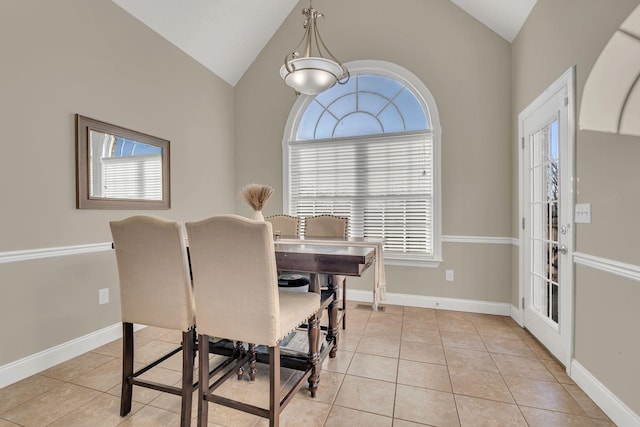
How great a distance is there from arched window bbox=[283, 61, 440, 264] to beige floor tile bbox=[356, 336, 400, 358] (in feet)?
3.85

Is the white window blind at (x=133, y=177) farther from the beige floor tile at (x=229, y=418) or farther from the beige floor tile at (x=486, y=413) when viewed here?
the beige floor tile at (x=486, y=413)

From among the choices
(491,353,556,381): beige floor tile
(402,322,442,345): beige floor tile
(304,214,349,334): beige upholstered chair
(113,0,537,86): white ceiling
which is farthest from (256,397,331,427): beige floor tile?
(113,0,537,86): white ceiling

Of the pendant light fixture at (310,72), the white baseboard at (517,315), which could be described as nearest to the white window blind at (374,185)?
the white baseboard at (517,315)

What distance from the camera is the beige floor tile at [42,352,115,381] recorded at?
2.15 meters

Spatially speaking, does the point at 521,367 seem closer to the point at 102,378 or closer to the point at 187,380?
the point at 187,380

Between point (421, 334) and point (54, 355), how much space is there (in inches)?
117

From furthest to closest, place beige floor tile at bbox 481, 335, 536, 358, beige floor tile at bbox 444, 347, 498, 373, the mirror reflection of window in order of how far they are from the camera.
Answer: the mirror reflection of window < beige floor tile at bbox 481, 335, 536, 358 < beige floor tile at bbox 444, 347, 498, 373

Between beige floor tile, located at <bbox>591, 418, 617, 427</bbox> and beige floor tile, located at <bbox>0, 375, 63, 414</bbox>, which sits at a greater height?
beige floor tile, located at <bbox>591, 418, 617, 427</bbox>

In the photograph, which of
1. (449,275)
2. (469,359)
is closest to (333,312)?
(469,359)

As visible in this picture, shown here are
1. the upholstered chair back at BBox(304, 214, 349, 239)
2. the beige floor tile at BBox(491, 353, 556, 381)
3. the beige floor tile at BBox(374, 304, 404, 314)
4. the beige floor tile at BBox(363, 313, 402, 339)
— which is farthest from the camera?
the beige floor tile at BBox(374, 304, 404, 314)

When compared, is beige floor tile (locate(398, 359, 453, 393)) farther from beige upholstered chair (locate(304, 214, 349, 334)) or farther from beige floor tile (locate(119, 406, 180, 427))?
beige floor tile (locate(119, 406, 180, 427))

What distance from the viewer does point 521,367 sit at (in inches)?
87.7

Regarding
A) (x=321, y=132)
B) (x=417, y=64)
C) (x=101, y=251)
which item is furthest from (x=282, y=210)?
(x=417, y=64)

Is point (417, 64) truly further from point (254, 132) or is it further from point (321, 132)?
point (254, 132)
